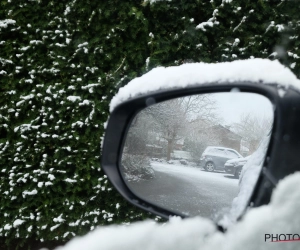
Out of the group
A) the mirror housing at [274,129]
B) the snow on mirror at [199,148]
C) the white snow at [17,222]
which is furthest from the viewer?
the white snow at [17,222]

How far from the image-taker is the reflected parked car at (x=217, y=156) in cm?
111

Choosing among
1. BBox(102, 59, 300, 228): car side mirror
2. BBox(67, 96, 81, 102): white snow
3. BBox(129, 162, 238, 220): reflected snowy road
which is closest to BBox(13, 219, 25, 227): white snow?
BBox(67, 96, 81, 102): white snow

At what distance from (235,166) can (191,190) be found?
0.68ft

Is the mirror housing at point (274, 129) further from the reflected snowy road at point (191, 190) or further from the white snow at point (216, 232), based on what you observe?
the reflected snowy road at point (191, 190)

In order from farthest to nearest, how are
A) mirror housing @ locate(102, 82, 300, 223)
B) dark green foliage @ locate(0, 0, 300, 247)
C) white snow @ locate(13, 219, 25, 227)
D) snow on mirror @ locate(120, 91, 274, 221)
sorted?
white snow @ locate(13, 219, 25, 227), dark green foliage @ locate(0, 0, 300, 247), snow on mirror @ locate(120, 91, 274, 221), mirror housing @ locate(102, 82, 300, 223)

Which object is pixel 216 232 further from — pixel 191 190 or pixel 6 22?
pixel 6 22

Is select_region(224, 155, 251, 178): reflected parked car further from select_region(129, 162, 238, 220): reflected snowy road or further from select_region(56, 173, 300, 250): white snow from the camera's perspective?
select_region(56, 173, 300, 250): white snow

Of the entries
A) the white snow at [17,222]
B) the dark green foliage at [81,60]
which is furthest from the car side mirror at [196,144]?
the white snow at [17,222]

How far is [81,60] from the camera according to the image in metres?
4.21

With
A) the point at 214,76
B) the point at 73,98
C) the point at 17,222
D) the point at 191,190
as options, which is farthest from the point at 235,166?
the point at 17,222

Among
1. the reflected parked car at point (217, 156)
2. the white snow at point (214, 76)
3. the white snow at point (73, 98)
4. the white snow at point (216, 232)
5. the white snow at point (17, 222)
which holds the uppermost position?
the white snow at point (73, 98)

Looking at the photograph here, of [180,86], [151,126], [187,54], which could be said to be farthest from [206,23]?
[180,86]

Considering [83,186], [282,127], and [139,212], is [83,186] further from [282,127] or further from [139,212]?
[282,127]

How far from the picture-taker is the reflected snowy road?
115 cm
